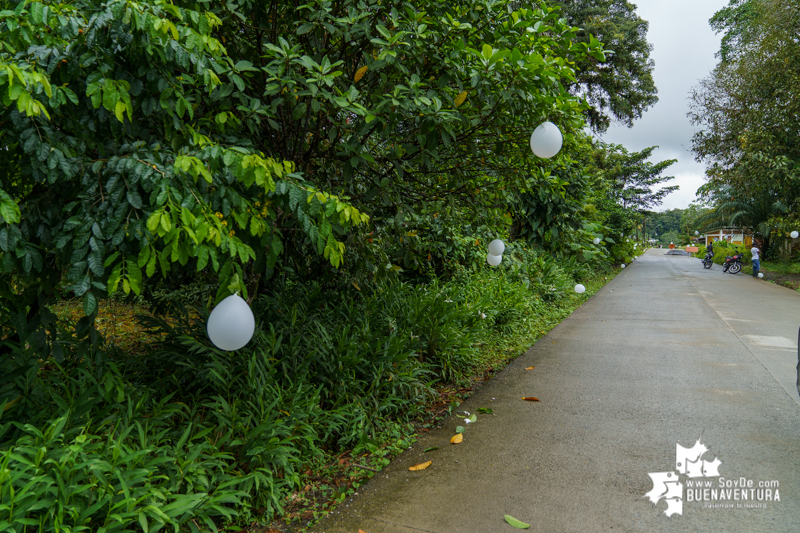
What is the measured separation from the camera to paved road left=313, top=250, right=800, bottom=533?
264 centimetres

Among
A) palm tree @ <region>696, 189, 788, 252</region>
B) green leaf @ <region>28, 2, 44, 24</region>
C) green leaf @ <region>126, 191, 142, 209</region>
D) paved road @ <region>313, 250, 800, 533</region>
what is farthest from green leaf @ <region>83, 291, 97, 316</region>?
palm tree @ <region>696, 189, 788, 252</region>

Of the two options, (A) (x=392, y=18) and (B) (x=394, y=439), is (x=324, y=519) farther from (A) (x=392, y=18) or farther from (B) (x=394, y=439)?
(A) (x=392, y=18)

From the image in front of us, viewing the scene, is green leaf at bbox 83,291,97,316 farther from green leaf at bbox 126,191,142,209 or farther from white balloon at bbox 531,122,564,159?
white balloon at bbox 531,122,564,159

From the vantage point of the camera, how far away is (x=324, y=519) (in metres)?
2.69

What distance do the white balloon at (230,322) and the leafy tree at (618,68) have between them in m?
14.5

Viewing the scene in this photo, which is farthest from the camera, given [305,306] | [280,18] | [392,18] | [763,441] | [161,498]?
[305,306]

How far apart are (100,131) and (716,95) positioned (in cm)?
2067

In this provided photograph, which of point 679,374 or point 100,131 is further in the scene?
point 679,374

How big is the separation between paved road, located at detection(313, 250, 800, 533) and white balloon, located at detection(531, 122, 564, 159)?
2.24m

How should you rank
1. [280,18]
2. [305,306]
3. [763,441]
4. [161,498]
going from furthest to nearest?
[305,306] < [280,18] < [763,441] < [161,498]

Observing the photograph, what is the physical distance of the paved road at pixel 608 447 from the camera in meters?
2.64

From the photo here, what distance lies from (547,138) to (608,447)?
2357 mm

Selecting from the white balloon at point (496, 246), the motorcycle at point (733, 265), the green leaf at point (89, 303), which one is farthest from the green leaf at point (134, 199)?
the motorcycle at point (733, 265)

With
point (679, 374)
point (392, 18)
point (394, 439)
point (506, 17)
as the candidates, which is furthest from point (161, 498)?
point (679, 374)
